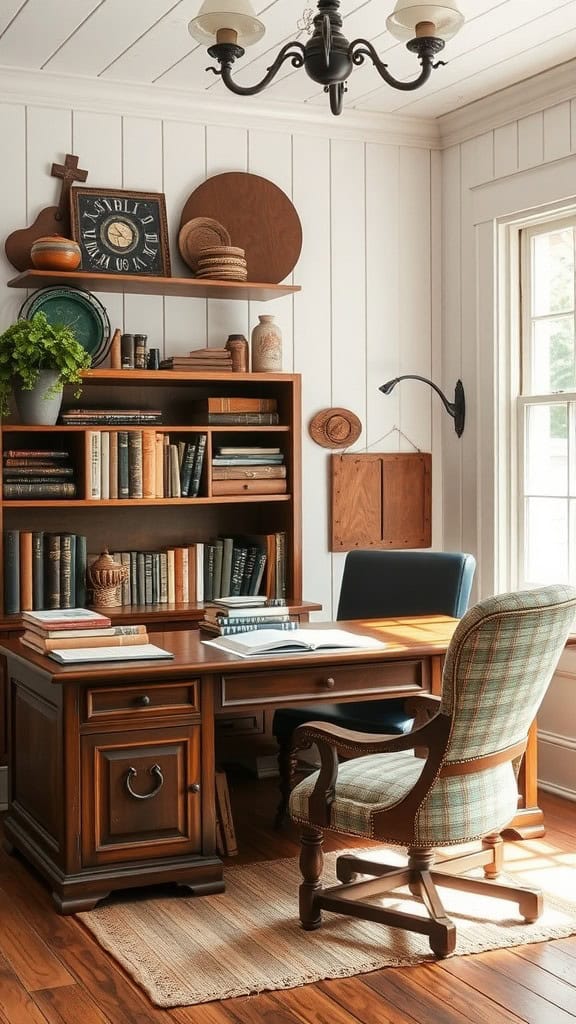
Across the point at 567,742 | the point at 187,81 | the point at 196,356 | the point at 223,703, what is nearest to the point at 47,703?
the point at 223,703

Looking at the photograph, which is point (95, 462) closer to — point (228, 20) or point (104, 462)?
point (104, 462)

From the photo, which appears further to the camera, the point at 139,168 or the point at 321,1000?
the point at 139,168

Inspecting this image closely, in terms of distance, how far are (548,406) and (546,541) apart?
567mm

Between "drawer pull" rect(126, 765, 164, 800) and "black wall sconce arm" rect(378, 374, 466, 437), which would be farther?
"black wall sconce arm" rect(378, 374, 466, 437)

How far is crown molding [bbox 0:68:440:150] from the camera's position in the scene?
15.1ft

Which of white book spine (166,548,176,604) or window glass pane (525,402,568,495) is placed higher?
window glass pane (525,402,568,495)

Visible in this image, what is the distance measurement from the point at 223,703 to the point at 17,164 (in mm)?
2406

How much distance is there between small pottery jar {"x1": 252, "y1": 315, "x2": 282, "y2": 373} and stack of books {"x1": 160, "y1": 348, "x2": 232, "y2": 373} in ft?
0.48

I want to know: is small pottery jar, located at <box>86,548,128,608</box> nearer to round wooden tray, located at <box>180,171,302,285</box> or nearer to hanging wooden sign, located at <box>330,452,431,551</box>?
hanging wooden sign, located at <box>330,452,431,551</box>

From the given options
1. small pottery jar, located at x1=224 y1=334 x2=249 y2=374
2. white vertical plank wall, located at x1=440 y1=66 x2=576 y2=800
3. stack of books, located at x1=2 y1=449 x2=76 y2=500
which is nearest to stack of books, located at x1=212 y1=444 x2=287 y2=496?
small pottery jar, located at x1=224 y1=334 x2=249 y2=374

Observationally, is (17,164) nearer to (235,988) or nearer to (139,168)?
(139,168)

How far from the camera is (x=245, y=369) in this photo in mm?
4898

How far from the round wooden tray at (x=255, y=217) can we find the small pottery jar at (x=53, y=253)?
639 mm

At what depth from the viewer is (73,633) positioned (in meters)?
3.55
